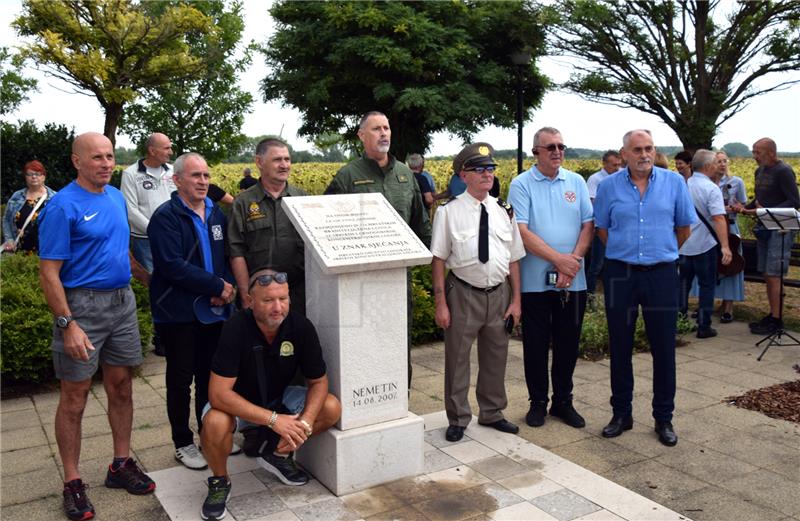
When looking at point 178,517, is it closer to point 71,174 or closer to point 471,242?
point 471,242

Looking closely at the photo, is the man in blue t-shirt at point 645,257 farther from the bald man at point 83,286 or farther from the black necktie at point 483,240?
the bald man at point 83,286

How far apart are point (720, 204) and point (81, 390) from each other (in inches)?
255

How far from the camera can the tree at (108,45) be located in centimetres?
2106

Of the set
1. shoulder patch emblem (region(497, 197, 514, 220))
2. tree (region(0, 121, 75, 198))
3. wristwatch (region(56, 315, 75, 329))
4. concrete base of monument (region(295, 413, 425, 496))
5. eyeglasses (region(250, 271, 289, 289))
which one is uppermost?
tree (region(0, 121, 75, 198))

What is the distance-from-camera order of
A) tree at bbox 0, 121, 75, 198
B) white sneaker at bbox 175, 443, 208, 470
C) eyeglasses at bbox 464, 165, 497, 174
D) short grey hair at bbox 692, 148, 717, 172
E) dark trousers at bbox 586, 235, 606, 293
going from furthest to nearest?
tree at bbox 0, 121, 75, 198 < dark trousers at bbox 586, 235, 606, 293 < short grey hair at bbox 692, 148, 717, 172 < eyeglasses at bbox 464, 165, 497, 174 < white sneaker at bbox 175, 443, 208, 470

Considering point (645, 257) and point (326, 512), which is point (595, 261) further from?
point (326, 512)

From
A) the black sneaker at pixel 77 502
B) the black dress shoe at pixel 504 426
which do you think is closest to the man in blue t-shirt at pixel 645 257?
the black dress shoe at pixel 504 426

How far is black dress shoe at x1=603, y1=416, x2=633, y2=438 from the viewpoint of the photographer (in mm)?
4988

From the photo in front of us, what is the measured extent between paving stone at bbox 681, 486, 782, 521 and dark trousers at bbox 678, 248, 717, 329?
419 centimetres

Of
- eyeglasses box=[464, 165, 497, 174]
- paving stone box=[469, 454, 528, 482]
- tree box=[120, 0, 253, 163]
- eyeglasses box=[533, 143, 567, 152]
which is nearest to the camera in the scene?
paving stone box=[469, 454, 528, 482]

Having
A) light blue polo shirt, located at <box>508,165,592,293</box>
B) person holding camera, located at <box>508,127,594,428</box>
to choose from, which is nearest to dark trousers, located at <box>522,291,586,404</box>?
person holding camera, located at <box>508,127,594,428</box>

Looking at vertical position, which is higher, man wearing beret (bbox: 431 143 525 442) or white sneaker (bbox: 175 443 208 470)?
man wearing beret (bbox: 431 143 525 442)

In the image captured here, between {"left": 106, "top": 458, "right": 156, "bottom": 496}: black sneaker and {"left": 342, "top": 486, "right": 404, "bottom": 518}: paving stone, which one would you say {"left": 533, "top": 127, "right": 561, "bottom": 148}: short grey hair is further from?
{"left": 106, "top": 458, "right": 156, "bottom": 496}: black sneaker

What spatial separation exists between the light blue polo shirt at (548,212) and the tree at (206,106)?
74.3 feet
